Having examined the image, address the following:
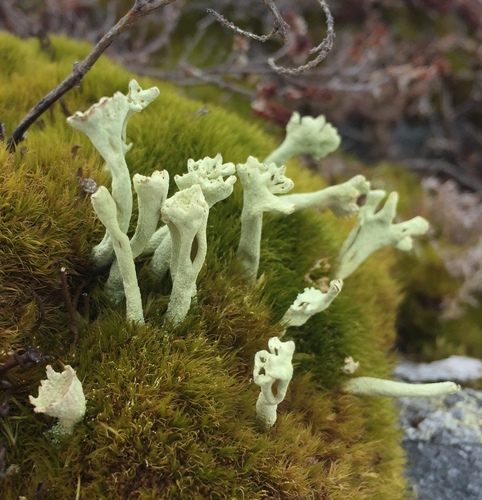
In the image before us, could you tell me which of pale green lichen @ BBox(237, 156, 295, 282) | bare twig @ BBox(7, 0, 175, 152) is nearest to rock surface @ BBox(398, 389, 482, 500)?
pale green lichen @ BBox(237, 156, 295, 282)

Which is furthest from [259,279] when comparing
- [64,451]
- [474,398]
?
[474,398]

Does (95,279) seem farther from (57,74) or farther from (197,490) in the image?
(57,74)

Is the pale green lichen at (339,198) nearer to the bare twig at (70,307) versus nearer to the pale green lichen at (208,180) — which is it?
the pale green lichen at (208,180)

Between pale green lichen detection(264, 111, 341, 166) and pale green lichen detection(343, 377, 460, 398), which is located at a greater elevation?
pale green lichen detection(264, 111, 341, 166)

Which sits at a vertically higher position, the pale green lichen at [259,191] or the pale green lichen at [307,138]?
the pale green lichen at [259,191]

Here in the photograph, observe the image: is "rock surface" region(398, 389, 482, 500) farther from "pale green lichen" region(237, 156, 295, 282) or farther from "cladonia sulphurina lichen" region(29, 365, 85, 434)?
"cladonia sulphurina lichen" region(29, 365, 85, 434)

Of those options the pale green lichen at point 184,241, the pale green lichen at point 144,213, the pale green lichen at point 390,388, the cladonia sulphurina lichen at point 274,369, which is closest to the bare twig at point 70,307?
the pale green lichen at point 144,213

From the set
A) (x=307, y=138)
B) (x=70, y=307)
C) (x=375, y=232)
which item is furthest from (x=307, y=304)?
(x=307, y=138)

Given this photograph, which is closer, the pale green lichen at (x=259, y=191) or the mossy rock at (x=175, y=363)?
the mossy rock at (x=175, y=363)
